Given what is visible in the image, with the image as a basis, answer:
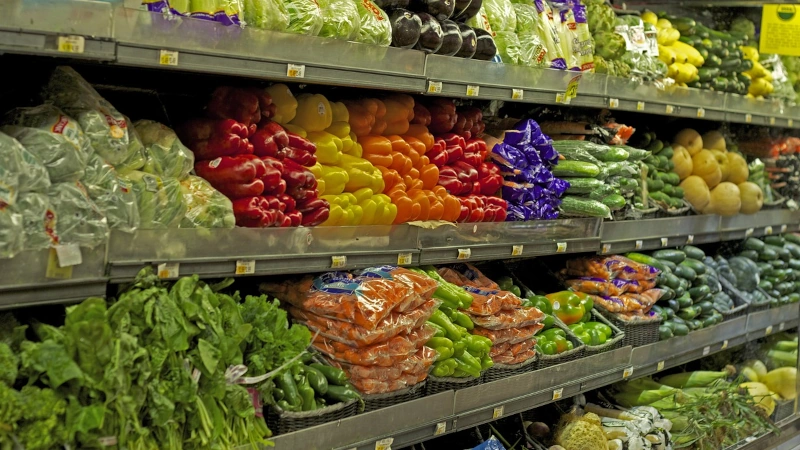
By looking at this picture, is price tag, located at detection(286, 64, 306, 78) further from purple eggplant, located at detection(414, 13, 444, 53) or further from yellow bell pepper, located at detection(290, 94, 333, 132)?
purple eggplant, located at detection(414, 13, 444, 53)

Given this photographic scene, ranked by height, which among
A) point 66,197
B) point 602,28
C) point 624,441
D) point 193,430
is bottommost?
point 624,441

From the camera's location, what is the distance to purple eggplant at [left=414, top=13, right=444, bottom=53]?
291 cm

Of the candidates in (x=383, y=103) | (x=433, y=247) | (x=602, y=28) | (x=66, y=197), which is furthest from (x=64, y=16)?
(x=602, y=28)

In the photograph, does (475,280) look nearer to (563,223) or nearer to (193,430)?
(563,223)

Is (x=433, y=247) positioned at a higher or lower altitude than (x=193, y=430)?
higher

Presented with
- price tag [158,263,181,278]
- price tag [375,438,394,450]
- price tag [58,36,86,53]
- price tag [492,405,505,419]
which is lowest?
price tag [492,405,505,419]

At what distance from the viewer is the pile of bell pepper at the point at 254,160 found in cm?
252

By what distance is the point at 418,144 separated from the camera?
10.3ft

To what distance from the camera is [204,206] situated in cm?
239

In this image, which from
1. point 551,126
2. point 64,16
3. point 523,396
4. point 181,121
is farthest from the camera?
point 551,126

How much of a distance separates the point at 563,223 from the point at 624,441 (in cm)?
102

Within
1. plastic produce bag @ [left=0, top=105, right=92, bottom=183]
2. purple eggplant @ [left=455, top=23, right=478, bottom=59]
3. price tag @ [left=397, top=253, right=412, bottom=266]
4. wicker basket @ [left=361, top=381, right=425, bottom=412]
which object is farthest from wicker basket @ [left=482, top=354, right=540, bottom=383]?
plastic produce bag @ [left=0, top=105, right=92, bottom=183]

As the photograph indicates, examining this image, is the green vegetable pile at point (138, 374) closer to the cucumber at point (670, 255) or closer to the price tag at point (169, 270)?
the price tag at point (169, 270)

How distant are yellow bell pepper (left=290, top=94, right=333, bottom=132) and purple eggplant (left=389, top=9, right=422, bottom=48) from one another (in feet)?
1.05
